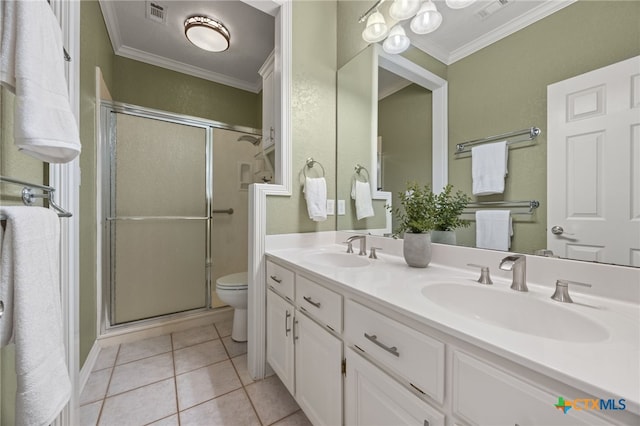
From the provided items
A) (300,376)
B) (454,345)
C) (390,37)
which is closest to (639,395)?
(454,345)

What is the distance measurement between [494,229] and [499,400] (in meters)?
0.70

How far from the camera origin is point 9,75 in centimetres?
58

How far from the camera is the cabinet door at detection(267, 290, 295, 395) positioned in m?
1.20

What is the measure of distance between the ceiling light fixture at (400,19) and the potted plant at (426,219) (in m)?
0.83

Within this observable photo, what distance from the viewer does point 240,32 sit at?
222cm

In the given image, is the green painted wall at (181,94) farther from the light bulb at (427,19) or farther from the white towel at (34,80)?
the light bulb at (427,19)

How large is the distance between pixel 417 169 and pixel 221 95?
2.65 metres

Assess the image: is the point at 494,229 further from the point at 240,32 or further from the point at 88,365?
the point at 240,32

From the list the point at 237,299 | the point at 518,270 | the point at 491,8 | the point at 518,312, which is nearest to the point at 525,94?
the point at 491,8

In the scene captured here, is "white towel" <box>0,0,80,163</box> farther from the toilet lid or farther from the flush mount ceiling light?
the flush mount ceiling light

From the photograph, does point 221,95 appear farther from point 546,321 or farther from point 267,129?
point 546,321

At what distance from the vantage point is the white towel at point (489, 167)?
96cm

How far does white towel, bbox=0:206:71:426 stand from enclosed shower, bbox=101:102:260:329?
1.62 meters

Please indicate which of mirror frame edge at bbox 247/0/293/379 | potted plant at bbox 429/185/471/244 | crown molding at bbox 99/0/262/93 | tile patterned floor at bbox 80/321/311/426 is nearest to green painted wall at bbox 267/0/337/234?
mirror frame edge at bbox 247/0/293/379
